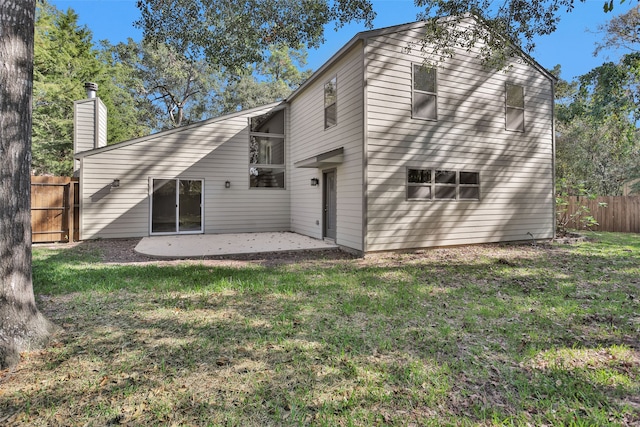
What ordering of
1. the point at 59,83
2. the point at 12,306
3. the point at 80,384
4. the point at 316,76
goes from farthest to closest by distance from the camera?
the point at 59,83 < the point at 316,76 < the point at 12,306 < the point at 80,384

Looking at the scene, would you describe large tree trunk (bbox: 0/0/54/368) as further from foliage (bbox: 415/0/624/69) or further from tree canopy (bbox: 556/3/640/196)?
tree canopy (bbox: 556/3/640/196)

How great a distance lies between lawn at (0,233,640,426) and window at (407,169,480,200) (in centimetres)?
308

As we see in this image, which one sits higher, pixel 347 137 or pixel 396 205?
pixel 347 137

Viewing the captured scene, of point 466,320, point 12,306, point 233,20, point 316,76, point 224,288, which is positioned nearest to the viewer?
point 12,306

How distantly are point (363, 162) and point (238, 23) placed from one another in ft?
14.8

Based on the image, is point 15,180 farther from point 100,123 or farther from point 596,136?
point 596,136

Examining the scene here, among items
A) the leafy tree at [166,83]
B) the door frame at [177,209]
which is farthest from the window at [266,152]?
the leafy tree at [166,83]

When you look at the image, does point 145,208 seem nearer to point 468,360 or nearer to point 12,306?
point 12,306

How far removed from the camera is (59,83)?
60.3ft

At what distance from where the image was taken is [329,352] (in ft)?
9.68

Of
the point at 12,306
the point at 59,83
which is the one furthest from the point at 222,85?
the point at 12,306

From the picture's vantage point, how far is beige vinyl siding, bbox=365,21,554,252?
25.3ft

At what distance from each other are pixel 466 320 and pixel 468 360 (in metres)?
0.99

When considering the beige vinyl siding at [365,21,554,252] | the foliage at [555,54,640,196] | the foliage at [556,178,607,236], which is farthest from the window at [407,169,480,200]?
the foliage at [556,178,607,236]
